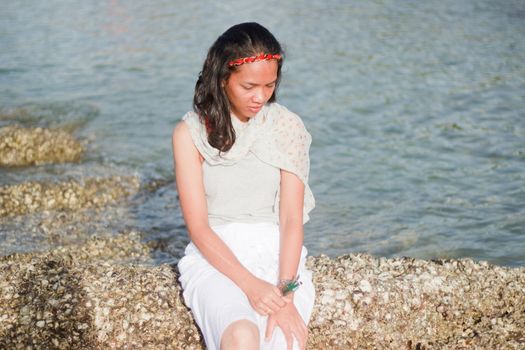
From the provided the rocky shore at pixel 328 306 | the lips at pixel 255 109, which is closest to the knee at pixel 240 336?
the rocky shore at pixel 328 306

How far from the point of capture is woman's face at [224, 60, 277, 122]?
4.43 meters

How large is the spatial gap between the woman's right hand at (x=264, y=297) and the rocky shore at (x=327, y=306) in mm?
781

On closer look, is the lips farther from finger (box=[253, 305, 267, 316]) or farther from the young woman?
finger (box=[253, 305, 267, 316])

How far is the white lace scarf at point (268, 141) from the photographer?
470 centimetres

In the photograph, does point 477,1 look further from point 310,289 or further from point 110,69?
point 310,289

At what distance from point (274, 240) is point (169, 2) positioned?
18.8 meters

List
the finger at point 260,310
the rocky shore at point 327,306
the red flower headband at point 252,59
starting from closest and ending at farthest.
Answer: the finger at point 260,310 < the red flower headband at point 252,59 < the rocky shore at point 327,306

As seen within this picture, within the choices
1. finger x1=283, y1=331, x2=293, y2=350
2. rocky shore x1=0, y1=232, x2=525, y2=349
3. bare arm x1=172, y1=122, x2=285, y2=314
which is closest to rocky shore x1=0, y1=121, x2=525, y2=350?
rocky shore x1=0, y1=232, x2=525, y2=349

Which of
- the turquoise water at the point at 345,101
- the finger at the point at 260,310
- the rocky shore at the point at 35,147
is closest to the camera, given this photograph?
the finger at the point at 260,310

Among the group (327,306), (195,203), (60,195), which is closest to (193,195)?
(195,203)

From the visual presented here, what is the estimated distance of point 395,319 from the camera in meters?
5.18

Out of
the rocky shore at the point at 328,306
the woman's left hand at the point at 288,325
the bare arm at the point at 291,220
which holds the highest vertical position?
the bare arm at the point at 291,220

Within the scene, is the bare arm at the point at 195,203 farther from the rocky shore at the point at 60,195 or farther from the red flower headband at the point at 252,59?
the rocky shore at the point at 60,195

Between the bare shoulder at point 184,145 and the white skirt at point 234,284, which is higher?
the bare shoulder at point 184,145
